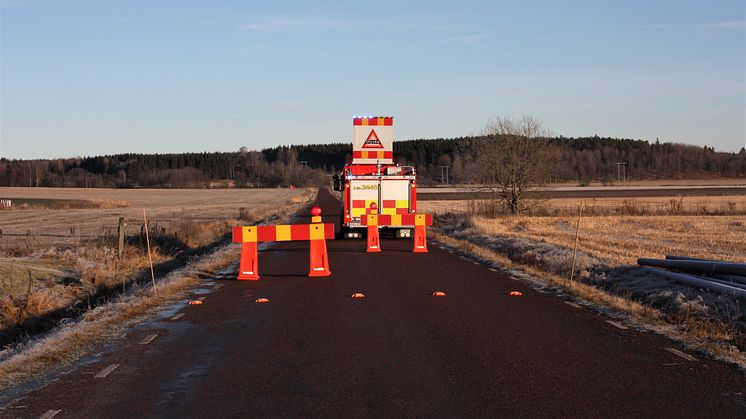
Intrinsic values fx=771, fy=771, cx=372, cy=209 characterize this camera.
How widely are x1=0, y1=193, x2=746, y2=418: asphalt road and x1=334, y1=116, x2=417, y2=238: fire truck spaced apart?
1301 cm

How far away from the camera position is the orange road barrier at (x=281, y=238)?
1559 centimetres

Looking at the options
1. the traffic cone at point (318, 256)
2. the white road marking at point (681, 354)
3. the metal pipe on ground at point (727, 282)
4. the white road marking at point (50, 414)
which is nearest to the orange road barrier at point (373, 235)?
the traffic cone at point (318, 256)

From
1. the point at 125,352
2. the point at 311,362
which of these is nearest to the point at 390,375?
the point at 311,362

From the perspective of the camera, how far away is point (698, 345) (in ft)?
27.9

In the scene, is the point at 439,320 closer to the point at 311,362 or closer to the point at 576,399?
the point at 311,362

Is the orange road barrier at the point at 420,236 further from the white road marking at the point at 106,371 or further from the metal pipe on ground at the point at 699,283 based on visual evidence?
the white road marking at the point at 106,371

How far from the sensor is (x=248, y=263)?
51.1 ft

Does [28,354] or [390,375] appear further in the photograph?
[28,354]

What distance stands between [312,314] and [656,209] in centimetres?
3876

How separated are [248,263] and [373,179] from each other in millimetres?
10434

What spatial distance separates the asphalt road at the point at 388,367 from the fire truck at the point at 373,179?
512 inches

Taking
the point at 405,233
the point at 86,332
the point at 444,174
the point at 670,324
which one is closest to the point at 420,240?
the point at 405,233

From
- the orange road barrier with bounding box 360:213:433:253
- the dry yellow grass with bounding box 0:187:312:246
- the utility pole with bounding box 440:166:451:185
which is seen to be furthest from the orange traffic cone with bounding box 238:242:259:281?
the utility pole with bounding box 440:166:451:185

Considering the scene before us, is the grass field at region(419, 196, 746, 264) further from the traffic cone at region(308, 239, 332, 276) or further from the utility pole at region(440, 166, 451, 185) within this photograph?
the utility pole at region(440, 166, 451, 185)
